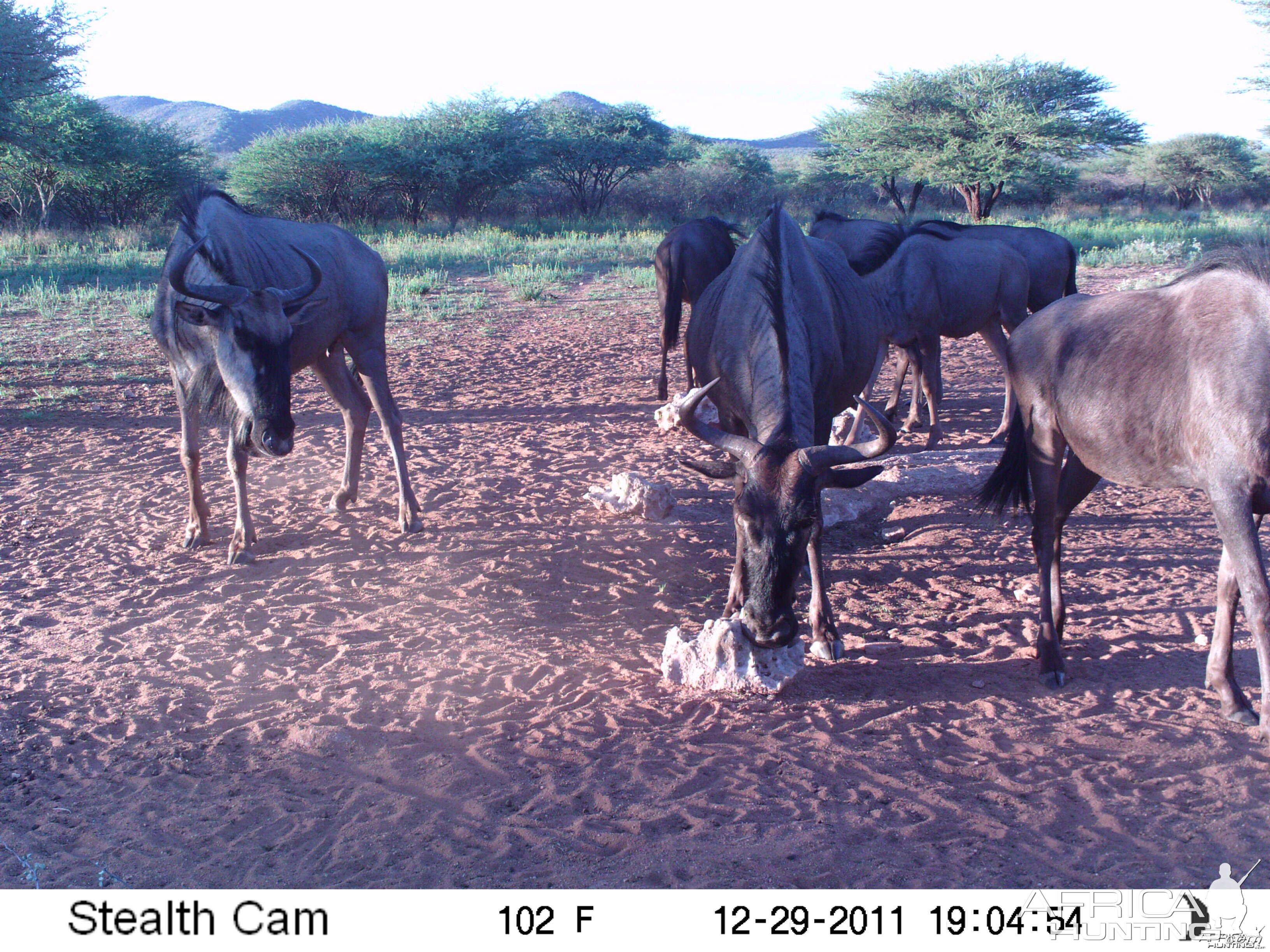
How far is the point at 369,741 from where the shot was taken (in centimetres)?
370

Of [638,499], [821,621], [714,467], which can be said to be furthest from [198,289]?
[821,621]

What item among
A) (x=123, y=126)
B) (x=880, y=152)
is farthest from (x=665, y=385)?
(x=123, y=126)

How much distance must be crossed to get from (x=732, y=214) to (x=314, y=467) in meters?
34.9

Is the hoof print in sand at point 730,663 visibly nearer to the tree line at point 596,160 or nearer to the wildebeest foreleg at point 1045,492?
the wildebeest foreleg at point 1045,492

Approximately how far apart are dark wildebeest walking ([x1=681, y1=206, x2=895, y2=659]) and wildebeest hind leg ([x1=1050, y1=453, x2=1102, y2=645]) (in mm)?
1187

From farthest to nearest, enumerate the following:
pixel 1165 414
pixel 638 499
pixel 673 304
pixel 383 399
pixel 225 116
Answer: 1. pixel 225 116
2. pixel 673 304
3. pixel 383 399
4. pixel 638 499
5. pixel 1165 414

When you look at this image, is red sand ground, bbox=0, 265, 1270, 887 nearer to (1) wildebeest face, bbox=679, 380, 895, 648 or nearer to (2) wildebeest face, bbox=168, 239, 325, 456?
(1) wildebeest face, bbox=679, 380, 895, 648

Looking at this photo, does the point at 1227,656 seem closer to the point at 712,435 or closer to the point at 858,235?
the point at 712,435

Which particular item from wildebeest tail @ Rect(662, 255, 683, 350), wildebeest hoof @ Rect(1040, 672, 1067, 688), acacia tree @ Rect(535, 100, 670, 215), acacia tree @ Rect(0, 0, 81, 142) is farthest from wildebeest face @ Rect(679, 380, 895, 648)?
acacia tree @ Rect(535, 100, 670, 215)

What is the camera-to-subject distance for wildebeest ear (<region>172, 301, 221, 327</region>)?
191 inches

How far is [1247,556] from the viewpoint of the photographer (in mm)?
3518

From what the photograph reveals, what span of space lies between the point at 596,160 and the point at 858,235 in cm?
3083

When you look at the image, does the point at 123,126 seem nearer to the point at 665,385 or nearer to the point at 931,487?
the point at 665,385

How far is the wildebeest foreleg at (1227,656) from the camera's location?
3816 millimetres
